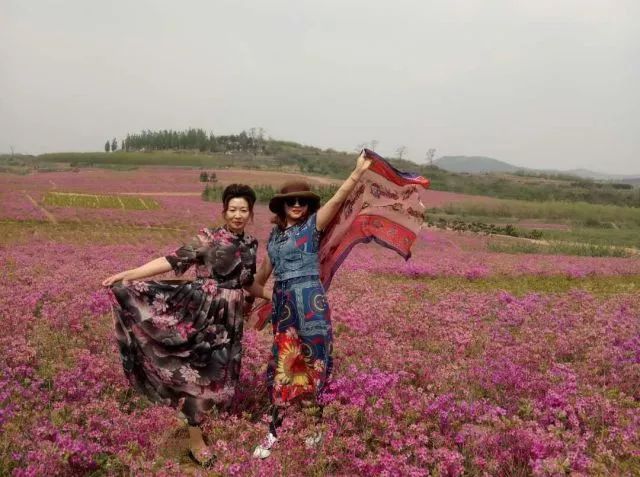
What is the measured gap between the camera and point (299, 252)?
4.36 m

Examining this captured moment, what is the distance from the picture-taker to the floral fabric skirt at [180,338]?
445 centimetres

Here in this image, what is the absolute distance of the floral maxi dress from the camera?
175 inches

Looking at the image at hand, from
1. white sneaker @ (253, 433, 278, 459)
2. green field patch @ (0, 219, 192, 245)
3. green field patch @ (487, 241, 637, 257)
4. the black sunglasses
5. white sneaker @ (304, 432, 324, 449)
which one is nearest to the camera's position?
white sneaker @ (304, 432, 324, 449)

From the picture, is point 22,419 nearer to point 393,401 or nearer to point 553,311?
point 393,401

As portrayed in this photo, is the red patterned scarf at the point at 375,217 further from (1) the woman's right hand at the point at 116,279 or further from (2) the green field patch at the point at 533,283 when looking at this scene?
(2) the green field patch at the point at 533,283

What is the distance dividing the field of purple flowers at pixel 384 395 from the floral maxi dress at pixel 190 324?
0.30 metres

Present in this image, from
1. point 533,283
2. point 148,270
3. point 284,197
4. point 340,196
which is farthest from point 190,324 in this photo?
point 533,283

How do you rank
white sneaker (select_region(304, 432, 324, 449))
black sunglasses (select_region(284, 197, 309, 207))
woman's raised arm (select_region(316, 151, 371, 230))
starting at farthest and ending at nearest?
black sunglasses (select_region(284, 197, 309, 207)) → woman's raised arm (select_region(316, 151, 371, 230)) → white sneaker (select_region(304, 432, 324, 449))

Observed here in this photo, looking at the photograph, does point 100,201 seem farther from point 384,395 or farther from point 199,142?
point 199,142

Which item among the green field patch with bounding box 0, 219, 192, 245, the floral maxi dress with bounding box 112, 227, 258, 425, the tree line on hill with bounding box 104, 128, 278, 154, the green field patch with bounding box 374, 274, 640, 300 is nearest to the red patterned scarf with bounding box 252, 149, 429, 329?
the floral maxi dress with bounding box 112, 227, 258, 425

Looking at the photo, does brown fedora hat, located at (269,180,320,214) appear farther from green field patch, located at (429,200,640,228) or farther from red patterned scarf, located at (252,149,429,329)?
green field patch, located at (429,200,640,228)

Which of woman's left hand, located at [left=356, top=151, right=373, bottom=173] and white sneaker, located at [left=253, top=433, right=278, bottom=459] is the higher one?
woman's left hand, located at [left=356, top=151, right=373, bottom=173]

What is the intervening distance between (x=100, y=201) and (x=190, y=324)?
37975 mm

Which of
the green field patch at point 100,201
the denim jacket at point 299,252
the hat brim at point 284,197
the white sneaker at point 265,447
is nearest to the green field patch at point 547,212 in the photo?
the green field patch at point 100,201
